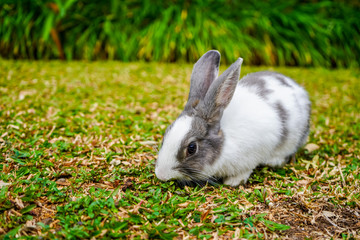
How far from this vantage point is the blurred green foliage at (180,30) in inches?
295

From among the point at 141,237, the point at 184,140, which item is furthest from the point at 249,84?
the point at 141,237

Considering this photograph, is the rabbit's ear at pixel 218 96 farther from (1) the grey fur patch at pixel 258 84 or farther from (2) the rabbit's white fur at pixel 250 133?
(1) the grey fur patch at pixel 258 84

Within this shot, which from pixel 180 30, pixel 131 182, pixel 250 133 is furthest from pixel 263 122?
pixel 180 30

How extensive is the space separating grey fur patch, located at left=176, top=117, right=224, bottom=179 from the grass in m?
0.20

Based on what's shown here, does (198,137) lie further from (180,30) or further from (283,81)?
(180,30)

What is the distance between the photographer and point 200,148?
2.50 m

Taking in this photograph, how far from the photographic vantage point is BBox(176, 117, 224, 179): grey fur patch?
244cm

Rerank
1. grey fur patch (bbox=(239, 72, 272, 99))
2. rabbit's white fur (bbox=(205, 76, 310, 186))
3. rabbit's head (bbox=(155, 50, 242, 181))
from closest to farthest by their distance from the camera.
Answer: rabbit's head (bbox=(155, 50, 242, 181)), rabbit's white fur (bbox=(205, 76, 310, 186)), grey fur patch (bbox=(239, 72, 272, 99))

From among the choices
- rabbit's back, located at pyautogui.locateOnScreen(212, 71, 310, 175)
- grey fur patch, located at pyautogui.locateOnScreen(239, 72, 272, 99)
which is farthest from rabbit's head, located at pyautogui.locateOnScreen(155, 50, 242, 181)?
grey fur patch, located at pyautogui.locateOnScreen(239, 72, 272, 99)

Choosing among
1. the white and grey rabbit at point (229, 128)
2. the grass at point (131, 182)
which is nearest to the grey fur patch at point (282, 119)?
the white and grey rabbit at point (229, 128)

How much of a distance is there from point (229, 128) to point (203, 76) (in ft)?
1.76

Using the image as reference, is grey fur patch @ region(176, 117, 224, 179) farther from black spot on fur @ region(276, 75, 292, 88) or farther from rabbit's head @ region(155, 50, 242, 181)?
black spot on fur @ region(276, 75, 292, 88)

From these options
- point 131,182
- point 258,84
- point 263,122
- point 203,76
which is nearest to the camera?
point 131,182

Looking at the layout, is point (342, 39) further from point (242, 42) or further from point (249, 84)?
point (249, 84)
